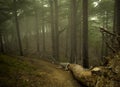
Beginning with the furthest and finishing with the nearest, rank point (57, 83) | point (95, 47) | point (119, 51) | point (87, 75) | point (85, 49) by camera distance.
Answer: point (95, 47) → point (85, 49) → point (57, 83) → point (87, 75) → point (119, 51)

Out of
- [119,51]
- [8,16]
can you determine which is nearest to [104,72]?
[119,51]

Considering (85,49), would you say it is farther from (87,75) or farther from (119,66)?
(119,66)

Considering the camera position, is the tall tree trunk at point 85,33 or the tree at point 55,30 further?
the tree at point 55,30

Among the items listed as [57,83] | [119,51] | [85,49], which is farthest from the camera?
[85,49]

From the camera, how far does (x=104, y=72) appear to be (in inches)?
251

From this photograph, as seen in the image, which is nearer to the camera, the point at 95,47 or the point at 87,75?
the point at 87,75

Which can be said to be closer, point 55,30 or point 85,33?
point 85,33

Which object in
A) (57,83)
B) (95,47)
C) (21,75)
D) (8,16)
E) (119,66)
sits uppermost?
(8,16)

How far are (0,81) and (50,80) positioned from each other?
2.90 m

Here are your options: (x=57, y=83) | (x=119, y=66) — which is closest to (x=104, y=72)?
(x=119, y=66)

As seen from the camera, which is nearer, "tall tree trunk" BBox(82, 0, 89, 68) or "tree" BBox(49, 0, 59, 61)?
"tall tree trunk" BBox(82, 0, 89, 68)

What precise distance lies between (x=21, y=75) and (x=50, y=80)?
5.78 ft

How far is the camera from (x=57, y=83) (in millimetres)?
7934

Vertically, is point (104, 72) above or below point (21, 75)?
above
